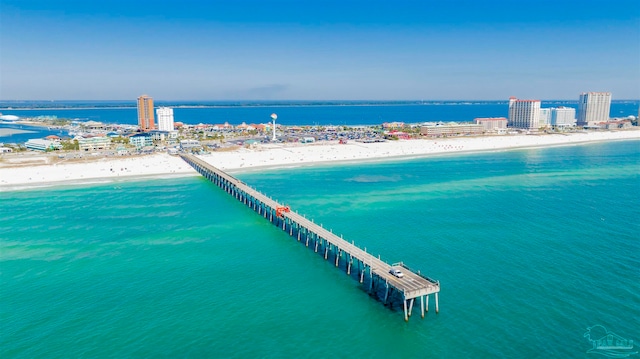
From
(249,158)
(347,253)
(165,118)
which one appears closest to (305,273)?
(347,253)

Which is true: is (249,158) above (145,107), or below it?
below

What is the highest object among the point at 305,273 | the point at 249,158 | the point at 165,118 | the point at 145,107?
the point at 145,107

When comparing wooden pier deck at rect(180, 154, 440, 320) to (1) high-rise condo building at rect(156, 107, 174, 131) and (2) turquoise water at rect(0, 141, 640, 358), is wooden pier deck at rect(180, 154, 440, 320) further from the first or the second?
(1) high-rise condo building at rect(156, 107, 174, 131)

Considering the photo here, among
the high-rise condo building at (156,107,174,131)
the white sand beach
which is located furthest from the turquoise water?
the high-rise condo building at (156,107,174,131)

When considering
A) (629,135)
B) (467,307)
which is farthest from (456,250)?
(629,135)

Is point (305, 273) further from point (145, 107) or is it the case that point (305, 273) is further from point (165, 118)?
point (145, 107)

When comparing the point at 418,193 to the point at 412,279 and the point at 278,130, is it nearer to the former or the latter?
the point at 412,279

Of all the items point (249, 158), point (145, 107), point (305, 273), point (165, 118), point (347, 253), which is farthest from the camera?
point (145, 107)

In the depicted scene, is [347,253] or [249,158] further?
[249,158]

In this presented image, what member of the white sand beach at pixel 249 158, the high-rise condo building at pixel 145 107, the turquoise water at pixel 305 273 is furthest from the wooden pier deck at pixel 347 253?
the high-rise condo building at pixel 145 107
